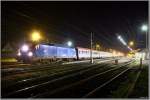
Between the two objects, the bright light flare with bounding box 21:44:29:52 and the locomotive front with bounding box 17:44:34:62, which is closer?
the locomotive front with bounding box 17:44:34:62

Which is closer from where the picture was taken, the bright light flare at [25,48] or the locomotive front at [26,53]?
the locomotive front at [26,53]

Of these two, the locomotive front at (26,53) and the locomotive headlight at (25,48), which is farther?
the locomotive headlight at (25,48)

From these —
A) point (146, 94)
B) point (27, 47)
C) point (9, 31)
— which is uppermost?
point (9, 31)

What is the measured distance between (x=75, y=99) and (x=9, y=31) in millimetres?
Answer: 52177

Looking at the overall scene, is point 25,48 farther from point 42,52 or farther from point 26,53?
point 42,52

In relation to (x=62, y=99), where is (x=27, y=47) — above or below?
above

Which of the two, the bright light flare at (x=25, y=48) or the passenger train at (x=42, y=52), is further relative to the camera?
the bright light flare at (x=25, y=48)

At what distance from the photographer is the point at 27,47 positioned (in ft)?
108

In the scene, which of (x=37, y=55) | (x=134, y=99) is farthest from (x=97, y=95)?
(x=37, y=55)

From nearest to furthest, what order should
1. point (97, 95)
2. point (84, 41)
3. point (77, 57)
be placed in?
point (97, 95), point (77, 57), point (84, 41)

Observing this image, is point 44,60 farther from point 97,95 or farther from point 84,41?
point 84,41

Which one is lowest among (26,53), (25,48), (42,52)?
(26,53)

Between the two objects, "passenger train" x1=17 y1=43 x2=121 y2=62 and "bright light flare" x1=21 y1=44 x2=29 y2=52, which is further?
"bright light flare" x1=21 y1=44 x2=29 y2=52

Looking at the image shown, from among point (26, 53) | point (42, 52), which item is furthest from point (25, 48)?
point (42, 52)
